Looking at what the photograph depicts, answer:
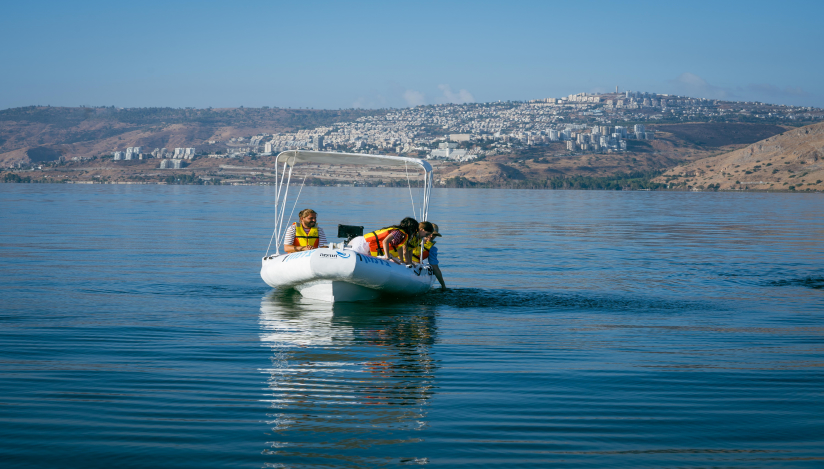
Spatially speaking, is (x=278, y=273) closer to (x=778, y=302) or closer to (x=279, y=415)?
(x=279, y=415)

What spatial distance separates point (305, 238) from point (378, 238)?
4.93 feet

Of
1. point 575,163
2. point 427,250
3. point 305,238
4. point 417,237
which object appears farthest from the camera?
point 575,163

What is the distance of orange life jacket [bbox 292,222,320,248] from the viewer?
14477 mm

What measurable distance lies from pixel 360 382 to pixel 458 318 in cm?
495

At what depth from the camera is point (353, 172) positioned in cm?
16812

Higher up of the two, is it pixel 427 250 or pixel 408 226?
pixel 408 226

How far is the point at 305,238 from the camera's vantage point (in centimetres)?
1447

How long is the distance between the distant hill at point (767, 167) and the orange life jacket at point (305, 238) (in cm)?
13204

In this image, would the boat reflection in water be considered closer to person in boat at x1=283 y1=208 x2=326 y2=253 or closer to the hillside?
person in boat at x1=283 y1=208 x2=326 y2=253

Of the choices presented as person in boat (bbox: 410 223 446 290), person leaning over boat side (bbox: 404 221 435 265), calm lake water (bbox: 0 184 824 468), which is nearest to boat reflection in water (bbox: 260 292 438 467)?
calm lake water (bbox: 0 184 824 468)

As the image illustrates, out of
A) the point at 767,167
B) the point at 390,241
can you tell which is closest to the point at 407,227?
the point at 390,241

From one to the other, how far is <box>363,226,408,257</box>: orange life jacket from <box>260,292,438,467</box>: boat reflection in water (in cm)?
130

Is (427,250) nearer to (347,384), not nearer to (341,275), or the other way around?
(341,275)

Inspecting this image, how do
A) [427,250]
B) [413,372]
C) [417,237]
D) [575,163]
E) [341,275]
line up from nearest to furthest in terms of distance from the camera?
1. [413,372]
2. [341,275]
3. [417,237]
4. [427,250]
5. [575,163]
